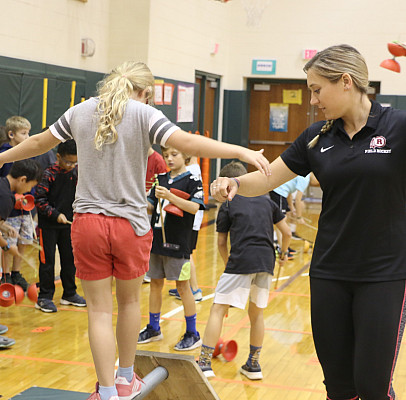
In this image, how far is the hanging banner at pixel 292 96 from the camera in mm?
14828

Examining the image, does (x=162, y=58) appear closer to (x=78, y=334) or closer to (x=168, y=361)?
(x=78, y=334)

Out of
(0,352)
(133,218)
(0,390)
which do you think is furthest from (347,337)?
(0,352)

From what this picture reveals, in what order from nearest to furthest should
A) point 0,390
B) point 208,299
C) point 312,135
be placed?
point 312,135 < point 0,390 < point 208,299

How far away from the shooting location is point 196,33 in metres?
12.7

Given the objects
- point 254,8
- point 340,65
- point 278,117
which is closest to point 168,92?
point 254,8

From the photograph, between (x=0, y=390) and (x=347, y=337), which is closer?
(x=347, y=337)

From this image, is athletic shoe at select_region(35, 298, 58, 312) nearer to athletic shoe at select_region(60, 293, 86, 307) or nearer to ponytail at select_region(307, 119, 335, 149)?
athletic shoe at select_region(60, 293, 86, 307)

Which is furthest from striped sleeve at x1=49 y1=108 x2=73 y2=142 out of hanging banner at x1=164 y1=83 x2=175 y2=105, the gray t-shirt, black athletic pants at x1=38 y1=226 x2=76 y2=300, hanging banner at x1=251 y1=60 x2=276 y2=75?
hanging banner at x1=251 y1=60 x2=276 y2=75

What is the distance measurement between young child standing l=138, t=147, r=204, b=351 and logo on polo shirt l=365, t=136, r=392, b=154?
2575 millimetres

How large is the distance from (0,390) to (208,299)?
9.09ft

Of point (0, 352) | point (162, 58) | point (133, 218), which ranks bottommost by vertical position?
point (0, 352)

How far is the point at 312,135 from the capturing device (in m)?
2.68

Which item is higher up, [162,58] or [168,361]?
[162,58]

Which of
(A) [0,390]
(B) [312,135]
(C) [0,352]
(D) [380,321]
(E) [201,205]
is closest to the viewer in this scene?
(D) [380,321]
